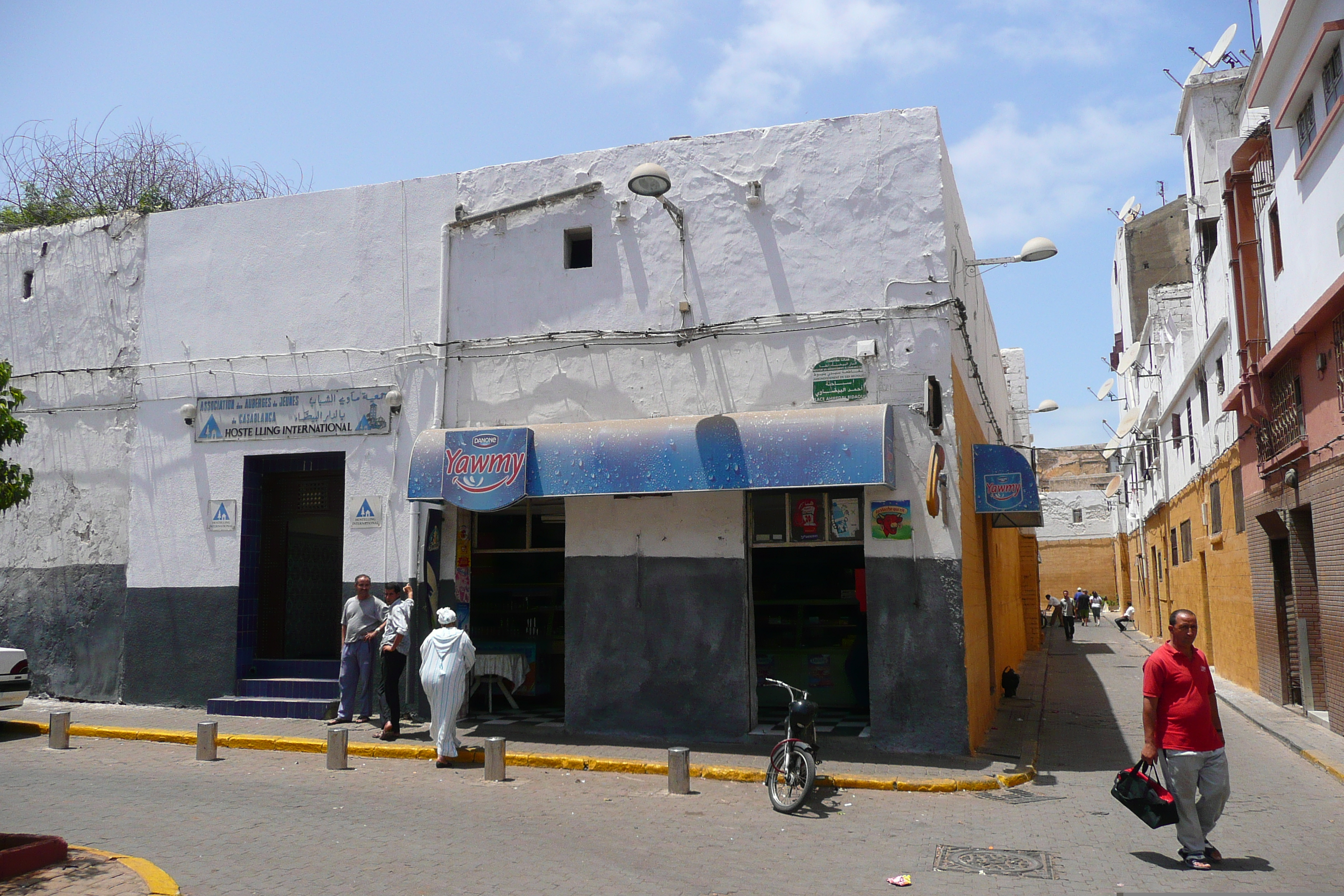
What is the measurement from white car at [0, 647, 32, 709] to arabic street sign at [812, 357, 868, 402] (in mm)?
9902

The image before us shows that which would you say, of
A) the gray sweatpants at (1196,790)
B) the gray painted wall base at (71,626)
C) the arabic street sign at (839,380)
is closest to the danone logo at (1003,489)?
the arabic street sign at (839,380)

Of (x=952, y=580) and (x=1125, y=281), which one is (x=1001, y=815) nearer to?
(x=952, y=580)

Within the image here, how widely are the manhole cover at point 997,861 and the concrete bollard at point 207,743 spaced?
7479 mm

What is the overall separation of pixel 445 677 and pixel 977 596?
6692 millimetres

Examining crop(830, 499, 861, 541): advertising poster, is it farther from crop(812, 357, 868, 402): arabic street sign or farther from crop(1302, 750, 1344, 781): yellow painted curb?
crop(1302, 750, 1344, 781): yellow painted curb

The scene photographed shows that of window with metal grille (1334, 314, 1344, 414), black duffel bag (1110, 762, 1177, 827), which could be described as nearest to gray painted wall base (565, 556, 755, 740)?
black duffel bag (1110, 762, 1177, 827)

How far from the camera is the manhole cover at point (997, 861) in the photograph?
6.57 metres

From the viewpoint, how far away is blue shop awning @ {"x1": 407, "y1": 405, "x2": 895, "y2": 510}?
10211 mm

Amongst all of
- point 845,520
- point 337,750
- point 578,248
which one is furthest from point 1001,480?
point 337,750

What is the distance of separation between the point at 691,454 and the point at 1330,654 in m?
7.96

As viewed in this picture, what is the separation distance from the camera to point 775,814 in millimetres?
8281

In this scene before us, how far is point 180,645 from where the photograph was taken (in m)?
13.1

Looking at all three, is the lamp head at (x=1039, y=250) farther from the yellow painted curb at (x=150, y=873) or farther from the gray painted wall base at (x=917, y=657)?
the yellow painted curb at (x=150, y=873)

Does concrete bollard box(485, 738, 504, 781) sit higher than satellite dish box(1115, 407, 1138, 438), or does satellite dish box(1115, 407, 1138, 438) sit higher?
satellite dish box(1115, 407, 1138, 438)
